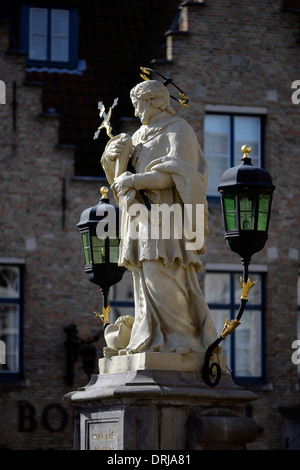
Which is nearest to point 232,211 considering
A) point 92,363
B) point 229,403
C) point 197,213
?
point 197,213

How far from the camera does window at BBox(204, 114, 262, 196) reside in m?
24.6

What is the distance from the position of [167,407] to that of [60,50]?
15.8 meters

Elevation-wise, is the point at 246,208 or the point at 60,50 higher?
the point at 60,50

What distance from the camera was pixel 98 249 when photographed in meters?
13.9

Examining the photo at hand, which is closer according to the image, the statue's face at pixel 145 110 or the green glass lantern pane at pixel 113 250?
the statue's face at pixel 145 110

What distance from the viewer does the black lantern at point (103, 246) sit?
13.8m

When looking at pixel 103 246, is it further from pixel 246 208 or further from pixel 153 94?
pixel 153 94

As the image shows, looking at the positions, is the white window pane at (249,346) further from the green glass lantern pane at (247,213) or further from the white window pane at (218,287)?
the green glass lantern pane at (247,213)

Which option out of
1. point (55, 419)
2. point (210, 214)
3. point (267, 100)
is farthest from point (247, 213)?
point (267, 100)

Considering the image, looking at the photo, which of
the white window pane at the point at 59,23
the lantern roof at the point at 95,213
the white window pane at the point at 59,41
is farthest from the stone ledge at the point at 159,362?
the white window pane at the point at 59,23

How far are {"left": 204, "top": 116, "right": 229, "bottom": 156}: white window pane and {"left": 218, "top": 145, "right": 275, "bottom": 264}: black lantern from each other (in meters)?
11.9

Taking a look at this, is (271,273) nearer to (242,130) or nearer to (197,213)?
(242,130)

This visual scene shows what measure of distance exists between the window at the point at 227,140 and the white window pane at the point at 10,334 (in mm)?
3813

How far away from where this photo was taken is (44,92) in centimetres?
2566
